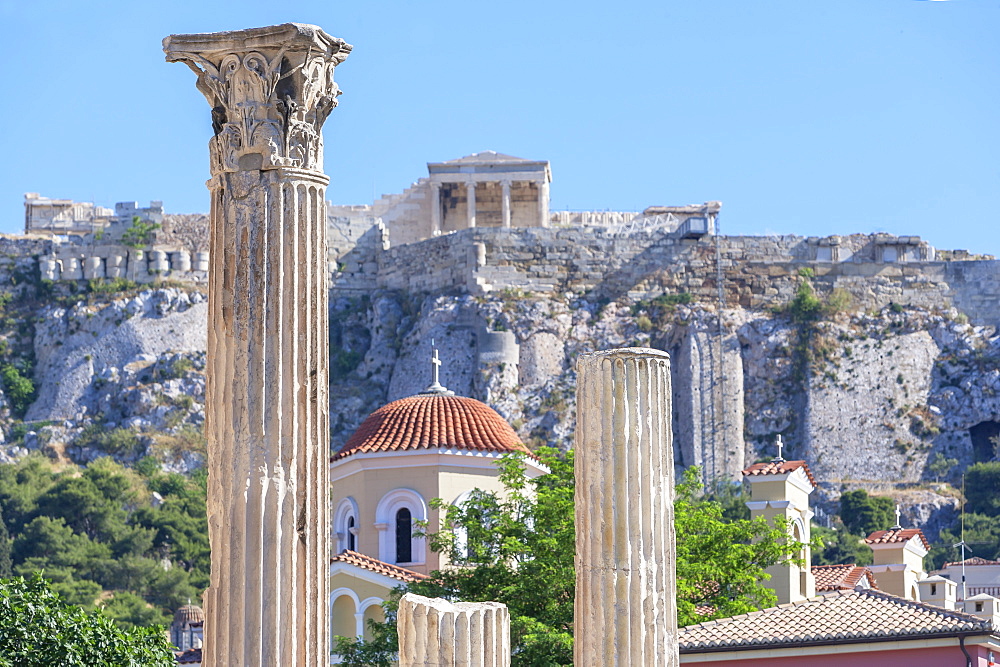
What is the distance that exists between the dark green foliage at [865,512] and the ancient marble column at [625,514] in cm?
6187

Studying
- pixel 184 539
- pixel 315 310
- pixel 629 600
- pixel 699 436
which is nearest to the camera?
pixel 315 310

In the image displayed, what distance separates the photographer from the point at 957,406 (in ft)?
275

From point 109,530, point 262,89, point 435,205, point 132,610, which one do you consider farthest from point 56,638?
point 435,205

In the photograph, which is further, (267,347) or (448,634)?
(448,634)

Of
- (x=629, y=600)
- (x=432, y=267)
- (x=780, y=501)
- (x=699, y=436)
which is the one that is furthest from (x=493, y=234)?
(x=629, y=600)

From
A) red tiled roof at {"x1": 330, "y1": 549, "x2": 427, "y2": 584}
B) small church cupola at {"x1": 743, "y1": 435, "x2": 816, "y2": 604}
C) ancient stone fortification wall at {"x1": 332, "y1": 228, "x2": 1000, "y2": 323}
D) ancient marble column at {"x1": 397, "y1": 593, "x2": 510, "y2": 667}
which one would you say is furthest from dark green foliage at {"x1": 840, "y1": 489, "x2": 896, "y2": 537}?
ancient marble column at {"x1": 397, "y1": 593, "x2": 510, "y2": 667}

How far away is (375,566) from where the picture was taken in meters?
35.0

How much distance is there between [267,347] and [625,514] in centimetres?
251

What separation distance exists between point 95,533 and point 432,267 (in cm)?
1892

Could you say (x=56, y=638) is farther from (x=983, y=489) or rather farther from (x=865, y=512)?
(x=983, y=489)

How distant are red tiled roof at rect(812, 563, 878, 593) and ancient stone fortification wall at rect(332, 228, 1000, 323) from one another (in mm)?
45431

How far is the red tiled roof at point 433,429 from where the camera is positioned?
3800 centimetres

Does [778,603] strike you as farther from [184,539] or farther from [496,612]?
[184,539]

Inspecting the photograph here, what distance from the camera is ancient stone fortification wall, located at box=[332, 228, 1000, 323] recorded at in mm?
86688
